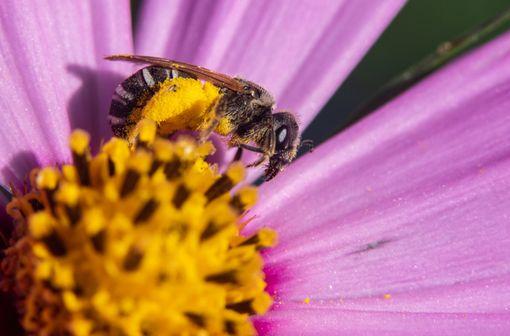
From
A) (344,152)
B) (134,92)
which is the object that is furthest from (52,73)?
(344,152)

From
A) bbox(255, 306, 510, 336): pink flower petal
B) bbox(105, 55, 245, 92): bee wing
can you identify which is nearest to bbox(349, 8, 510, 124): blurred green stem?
bbox(105, 55, 245, 92): bee wing

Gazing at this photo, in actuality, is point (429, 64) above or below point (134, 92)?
above

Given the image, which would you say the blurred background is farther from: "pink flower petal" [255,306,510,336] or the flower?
"pink flower petal" [255,306,510,336]

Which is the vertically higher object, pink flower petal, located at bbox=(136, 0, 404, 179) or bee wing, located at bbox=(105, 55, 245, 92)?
pink flower petal, located at bbox=(136, 0, 404, 179)

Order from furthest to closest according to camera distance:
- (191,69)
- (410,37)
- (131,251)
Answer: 1. (410,37)
2. (191,69)
3. (131,251)

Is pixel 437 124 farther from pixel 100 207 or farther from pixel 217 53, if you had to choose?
pixel 100 207

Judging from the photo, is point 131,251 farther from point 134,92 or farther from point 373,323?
point 373,323
